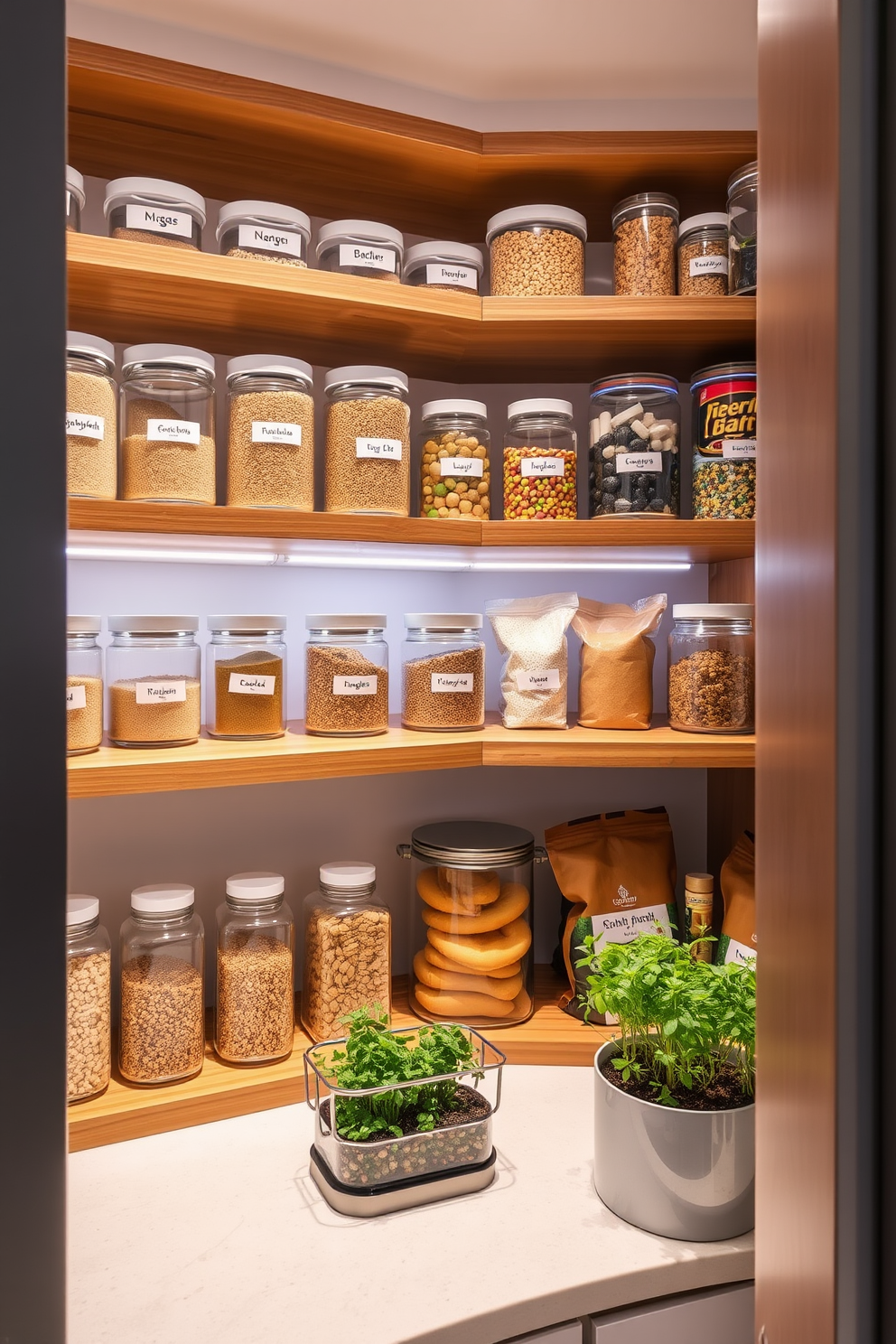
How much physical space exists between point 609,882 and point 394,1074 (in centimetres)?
50

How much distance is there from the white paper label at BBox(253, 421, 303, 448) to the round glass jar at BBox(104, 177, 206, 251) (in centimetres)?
24

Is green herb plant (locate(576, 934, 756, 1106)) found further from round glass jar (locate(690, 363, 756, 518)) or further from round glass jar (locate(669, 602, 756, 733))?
round glass jar (locate(690, 363, 756, 518))

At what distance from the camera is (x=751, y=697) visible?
4.46 feet

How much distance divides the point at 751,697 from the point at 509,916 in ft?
1.57

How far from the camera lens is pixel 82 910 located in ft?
3.76

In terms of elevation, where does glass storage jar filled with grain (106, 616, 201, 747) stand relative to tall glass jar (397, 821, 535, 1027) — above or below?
above

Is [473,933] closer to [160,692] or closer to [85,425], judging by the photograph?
[160,692]

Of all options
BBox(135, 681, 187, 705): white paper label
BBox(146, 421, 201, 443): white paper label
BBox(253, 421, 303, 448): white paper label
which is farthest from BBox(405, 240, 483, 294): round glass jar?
BBox(135, 681, 187, 705): white paper label

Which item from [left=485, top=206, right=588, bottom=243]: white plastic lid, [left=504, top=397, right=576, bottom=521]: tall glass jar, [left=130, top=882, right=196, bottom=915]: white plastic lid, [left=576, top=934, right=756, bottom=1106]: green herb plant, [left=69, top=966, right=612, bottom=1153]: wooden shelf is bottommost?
[left=69, top=966, right=612, bottom=1153]: wooden shelf

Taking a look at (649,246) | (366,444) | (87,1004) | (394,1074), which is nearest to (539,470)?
(366,444)

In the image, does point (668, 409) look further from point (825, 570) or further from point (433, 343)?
point (825, 570)

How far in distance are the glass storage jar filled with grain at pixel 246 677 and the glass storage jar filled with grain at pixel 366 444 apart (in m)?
0.19

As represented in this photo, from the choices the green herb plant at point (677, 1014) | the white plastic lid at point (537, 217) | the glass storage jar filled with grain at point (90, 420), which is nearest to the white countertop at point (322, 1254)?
the green herb plant at point (677, 1014)

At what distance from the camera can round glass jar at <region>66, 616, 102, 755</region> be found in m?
1.12
